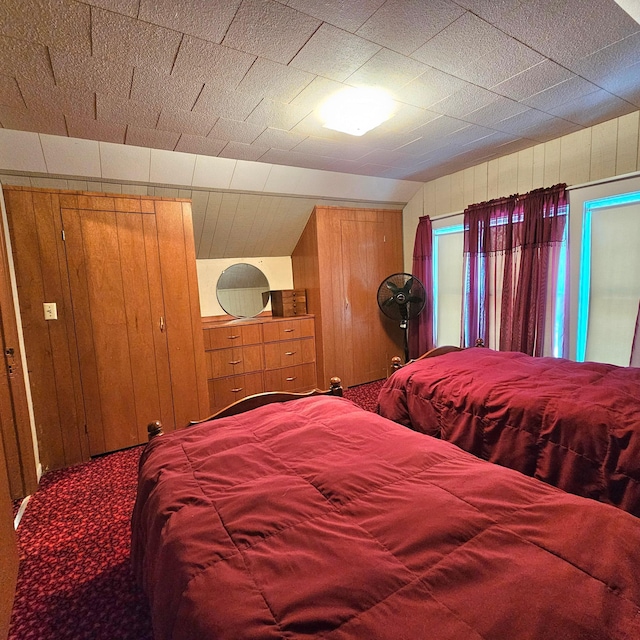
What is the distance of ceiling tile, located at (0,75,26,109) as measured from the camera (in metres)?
1.71

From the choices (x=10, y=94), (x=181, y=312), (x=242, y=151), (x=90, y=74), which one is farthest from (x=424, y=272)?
(x=10, y=94)

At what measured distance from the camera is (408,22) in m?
1.46

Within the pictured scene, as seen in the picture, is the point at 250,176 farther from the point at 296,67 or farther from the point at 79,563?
the point at 79,563

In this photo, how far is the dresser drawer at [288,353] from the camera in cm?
369

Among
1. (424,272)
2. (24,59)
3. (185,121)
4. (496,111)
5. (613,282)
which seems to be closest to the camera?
(24,59)

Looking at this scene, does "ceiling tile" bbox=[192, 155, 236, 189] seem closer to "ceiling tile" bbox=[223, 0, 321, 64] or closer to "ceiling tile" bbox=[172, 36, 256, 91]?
"ceiling tile" bbox=[172, 36, 256, 91]

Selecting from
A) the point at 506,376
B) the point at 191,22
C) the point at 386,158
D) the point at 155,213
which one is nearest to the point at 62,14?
the point at 191,22

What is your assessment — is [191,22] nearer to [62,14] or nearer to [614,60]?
[62,14]

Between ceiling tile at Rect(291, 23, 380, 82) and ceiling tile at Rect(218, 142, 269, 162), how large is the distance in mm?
1036

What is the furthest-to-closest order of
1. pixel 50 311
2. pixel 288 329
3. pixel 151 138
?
pixel 288 329 < pixel 50 311 < pixel 151 138

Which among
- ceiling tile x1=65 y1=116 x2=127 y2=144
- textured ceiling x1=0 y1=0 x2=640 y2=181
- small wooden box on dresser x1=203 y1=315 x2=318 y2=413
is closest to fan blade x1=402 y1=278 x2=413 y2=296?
small wooden box on dresser x1=203 y1=315 x2=318 y2=413

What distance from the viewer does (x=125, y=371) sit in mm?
2848

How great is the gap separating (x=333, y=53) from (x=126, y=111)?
1.26m

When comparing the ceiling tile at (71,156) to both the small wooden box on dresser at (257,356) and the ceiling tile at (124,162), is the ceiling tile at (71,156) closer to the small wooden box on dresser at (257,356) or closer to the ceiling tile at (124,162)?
the ceiling tile at (124,162)
